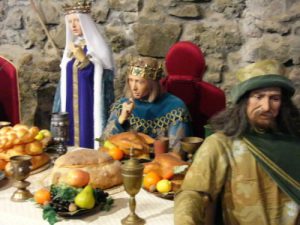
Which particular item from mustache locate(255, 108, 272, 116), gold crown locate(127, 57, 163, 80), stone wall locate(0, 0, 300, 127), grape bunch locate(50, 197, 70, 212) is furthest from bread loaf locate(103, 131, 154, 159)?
stone wall locate(0, 0, 300, 127)

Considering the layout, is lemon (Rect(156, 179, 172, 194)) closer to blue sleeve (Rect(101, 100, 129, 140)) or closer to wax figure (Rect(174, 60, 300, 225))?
wax figure (Rect(174, 60, 300, 225))

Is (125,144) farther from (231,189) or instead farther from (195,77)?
(195,77)

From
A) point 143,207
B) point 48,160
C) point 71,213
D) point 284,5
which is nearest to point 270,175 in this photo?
point 143,207

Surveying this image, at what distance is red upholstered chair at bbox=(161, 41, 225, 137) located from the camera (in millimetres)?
2785

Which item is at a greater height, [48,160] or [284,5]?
[284,5]

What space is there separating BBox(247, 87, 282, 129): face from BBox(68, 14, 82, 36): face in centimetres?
164

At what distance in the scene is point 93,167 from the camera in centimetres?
181

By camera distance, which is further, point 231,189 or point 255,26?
point 255,26

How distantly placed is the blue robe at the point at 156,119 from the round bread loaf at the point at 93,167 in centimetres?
65

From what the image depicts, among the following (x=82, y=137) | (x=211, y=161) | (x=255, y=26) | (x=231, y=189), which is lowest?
(x=82, y=137)

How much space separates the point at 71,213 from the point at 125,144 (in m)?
0.60

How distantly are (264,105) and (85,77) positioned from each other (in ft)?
5.46

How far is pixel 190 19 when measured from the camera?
3.22 m

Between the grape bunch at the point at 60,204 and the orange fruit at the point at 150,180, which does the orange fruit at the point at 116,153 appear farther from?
the grape bunch at the point at 60,204
